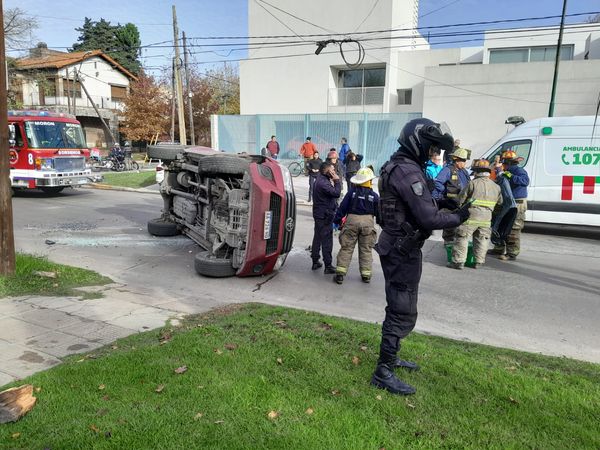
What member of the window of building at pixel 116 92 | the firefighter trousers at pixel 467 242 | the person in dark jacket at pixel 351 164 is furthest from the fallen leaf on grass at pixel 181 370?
the window of building at pixel 116 92

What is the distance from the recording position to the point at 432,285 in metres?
7.06

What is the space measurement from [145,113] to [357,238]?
3781cm

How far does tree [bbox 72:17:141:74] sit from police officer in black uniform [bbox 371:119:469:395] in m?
65.7

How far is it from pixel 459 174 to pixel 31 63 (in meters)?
49.9

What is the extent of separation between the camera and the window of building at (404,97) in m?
26.8

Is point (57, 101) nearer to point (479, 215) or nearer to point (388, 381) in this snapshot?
point (479, 215)

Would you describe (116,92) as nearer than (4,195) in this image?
No

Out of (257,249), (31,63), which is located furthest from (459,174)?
(31,63)

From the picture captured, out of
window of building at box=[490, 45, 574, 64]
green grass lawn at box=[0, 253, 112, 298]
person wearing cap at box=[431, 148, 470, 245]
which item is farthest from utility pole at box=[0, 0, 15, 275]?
window of building at box=[490, 45, 574, 64]

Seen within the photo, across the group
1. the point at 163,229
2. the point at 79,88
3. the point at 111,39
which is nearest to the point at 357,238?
the point at 163,229

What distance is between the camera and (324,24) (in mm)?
26828

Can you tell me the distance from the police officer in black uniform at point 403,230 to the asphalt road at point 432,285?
1849 mm

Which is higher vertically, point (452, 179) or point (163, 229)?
point (452, 179)

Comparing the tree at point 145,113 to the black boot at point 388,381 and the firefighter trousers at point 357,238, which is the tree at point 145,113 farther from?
the black boot at point 388,381
